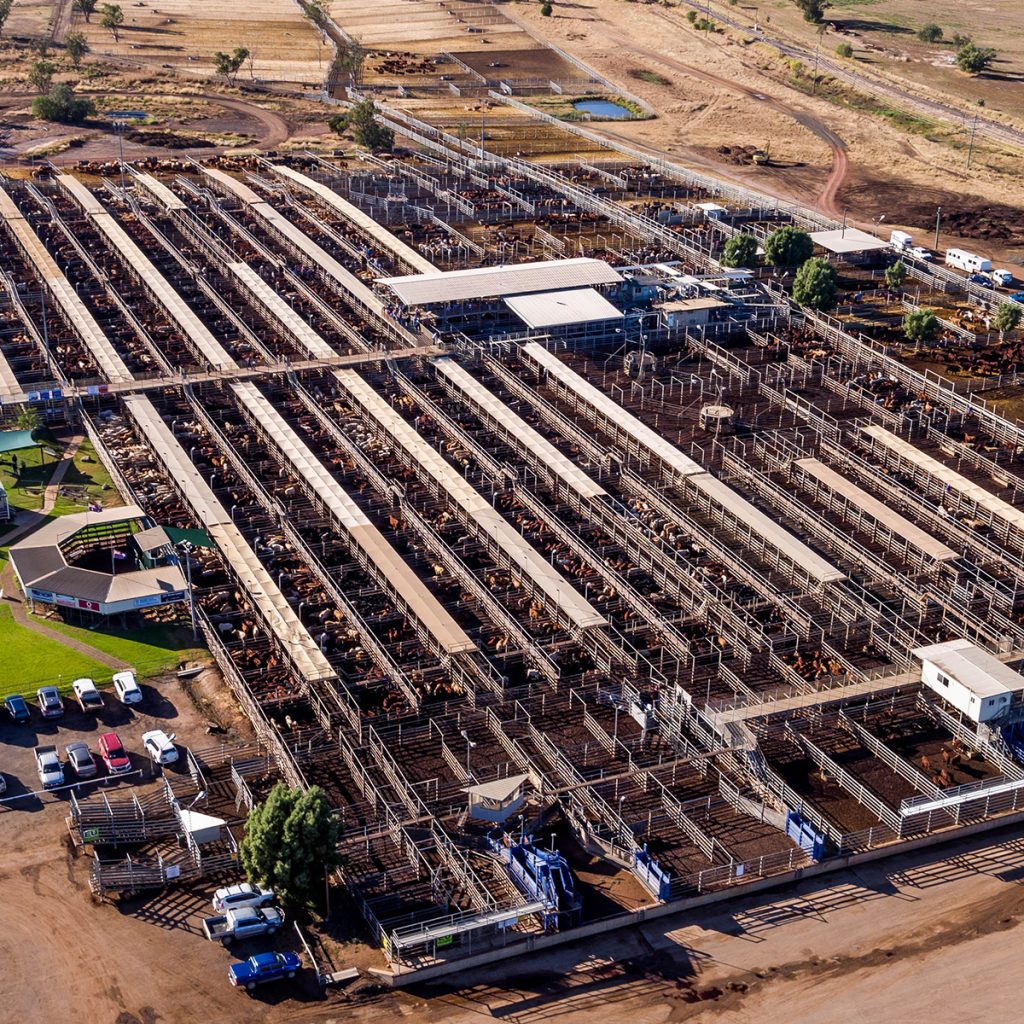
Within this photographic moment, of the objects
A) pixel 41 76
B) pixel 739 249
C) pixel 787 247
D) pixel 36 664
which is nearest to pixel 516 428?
pixel 36 664

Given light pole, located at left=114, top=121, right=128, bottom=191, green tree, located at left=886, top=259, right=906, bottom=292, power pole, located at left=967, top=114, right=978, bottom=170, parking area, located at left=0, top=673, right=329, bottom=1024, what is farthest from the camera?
power pole, located at left=967, top=114, right=978, bottom=170

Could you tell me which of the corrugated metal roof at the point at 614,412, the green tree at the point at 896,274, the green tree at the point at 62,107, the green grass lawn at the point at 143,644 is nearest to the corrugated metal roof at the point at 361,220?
the corrugated metal roof at the point at 614,412

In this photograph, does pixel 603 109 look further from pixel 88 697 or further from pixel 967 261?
pixel 88 697

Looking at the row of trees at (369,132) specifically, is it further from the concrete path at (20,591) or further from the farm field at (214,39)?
the concrete path at (20,591)

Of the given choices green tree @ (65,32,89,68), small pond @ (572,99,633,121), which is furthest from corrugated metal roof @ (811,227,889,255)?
green tree @ (65,32,89,68)

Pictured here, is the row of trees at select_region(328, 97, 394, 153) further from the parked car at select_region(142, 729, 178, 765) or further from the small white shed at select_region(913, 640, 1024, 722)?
the small white shed at select_region(913, 640, 1024, 722)

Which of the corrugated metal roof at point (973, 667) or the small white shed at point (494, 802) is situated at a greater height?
the corrugated metal roof at point (973, 667)
